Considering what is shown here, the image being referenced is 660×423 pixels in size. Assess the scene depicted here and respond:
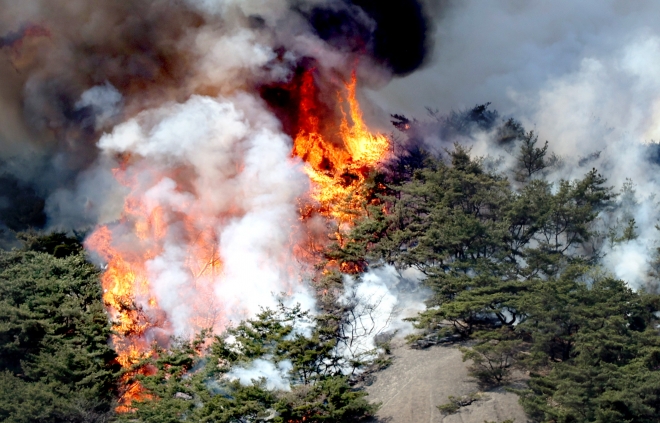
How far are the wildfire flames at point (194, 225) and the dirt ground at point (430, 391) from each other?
878 cm

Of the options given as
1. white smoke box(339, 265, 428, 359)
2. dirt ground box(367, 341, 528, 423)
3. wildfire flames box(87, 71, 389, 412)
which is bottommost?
dirt ground box(367, 341, 528, 423)

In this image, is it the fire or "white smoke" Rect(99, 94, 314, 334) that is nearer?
"white smoke" Rect(99, 94, 314, 334)

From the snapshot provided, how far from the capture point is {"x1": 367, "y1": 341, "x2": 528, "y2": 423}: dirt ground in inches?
880

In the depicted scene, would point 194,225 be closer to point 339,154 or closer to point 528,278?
point 339,154

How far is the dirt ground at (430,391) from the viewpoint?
22.4 meters

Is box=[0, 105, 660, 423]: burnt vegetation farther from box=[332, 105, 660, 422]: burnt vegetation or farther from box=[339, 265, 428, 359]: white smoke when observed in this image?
box=[339, 265, 428, 359]: white smoke

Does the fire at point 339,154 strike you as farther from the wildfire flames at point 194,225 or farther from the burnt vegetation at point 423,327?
the burnt vegetation at point 423,327

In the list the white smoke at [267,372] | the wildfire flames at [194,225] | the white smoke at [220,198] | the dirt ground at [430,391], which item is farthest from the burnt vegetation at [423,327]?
the white smoke at [220,198]

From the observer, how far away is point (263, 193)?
34656mm

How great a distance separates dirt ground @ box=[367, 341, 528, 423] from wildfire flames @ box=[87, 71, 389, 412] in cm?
878

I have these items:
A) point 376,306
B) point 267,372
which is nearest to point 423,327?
point 376,306

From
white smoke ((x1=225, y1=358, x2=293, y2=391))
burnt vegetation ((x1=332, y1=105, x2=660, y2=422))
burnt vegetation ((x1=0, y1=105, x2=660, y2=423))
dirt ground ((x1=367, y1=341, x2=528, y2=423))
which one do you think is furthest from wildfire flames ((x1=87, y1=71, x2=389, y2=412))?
dirt ground ((x1=367, y1=341, x2=528, y2=423))

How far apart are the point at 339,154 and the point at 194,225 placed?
10987mm

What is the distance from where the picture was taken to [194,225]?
34000 mm
